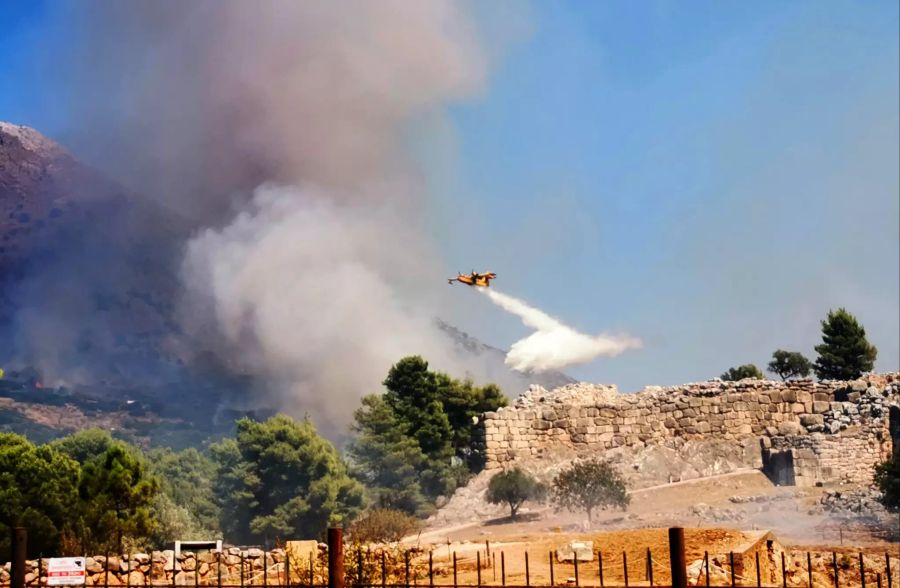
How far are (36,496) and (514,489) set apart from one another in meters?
18.6

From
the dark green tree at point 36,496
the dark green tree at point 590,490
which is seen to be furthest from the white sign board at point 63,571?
the dark green tree at point 590,490

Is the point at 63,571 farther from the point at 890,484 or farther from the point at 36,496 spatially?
the point at 890,484

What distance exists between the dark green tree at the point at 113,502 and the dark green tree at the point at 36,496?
355 millimetres

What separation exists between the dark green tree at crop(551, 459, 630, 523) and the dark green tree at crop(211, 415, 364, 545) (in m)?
7.45

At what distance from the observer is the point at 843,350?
64.8 m

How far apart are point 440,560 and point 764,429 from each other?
2891cm

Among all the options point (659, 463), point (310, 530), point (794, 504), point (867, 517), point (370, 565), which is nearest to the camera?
point (370, 565)

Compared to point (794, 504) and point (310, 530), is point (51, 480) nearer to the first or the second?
point (310, 530)

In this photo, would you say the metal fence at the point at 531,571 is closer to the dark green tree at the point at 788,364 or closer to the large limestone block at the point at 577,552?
the large limestone block at the point at 577,552

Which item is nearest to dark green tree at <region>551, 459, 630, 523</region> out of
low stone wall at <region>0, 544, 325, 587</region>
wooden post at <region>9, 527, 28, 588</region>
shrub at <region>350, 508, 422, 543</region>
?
shrub at <region>350, 508, 422, 543</region>

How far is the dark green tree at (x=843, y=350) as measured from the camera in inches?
2532

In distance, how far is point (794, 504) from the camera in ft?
108

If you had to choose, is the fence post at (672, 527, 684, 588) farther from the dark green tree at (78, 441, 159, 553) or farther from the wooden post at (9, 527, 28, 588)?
the dark green tree at (78, 441, 159, 553)

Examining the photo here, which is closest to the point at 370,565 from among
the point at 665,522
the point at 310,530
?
the point at 665,522
